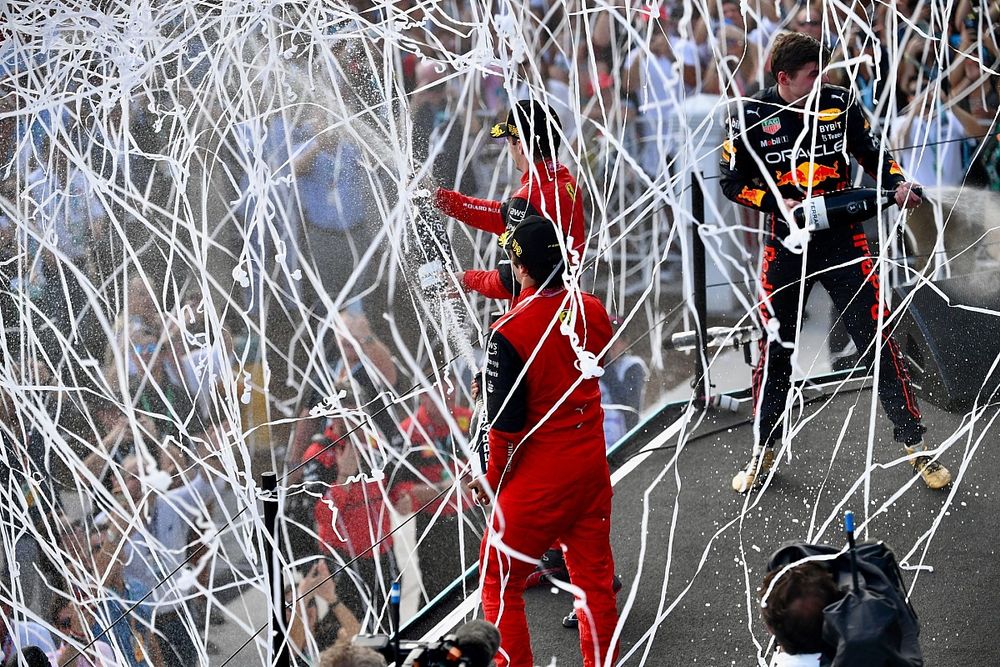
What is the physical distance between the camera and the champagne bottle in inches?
40.7

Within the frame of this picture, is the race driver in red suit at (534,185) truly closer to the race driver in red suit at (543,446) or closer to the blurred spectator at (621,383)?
the race driver in red suit at (543,446)

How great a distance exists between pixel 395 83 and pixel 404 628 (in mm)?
1256

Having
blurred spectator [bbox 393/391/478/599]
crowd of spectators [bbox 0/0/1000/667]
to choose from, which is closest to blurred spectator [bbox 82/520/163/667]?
crowd of spectators [bbox 0/0/1000/667]

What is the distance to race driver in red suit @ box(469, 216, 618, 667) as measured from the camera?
185cm

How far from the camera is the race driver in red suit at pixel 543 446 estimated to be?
72.9 inches

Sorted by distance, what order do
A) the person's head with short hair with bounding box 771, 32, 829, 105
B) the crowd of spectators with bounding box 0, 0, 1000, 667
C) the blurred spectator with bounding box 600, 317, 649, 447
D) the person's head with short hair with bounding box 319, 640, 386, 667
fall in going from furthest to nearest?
the blurred spectator with bounding box 600, 317, 649, 447, the crowd of spectators with bounding box 0, 0, 1000, 667, the person's head with short hair with bounding box 771, 32, 829, 105, the person's head with short hair with bounding box 319, 640, 386, 667

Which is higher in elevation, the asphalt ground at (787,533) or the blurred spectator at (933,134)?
the blurred spectator at (933,134)

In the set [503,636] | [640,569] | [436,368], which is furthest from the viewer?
[436,368]

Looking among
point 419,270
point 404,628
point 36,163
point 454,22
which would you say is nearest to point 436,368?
point 419,270

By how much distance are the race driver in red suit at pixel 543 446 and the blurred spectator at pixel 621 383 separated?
110 centimetres

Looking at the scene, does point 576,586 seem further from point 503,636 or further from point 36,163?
point 36,163

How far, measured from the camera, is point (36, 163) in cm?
254

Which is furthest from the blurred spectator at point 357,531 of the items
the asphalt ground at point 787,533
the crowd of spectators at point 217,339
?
the asphalt ground at point 787,533

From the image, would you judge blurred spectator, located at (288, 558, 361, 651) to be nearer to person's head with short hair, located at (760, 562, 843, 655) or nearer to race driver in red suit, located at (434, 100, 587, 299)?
race driver in red suit, located at (434, 100, 587, 299)
